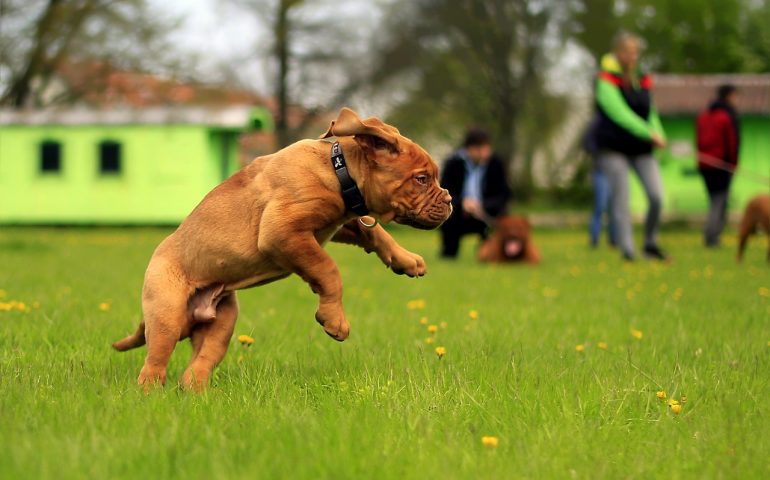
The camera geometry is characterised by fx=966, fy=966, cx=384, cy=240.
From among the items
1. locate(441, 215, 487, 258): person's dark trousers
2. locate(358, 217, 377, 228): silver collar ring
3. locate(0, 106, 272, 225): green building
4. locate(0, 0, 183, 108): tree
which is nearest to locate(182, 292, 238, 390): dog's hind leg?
locate(358, 217, 377, 228): silver collar ring

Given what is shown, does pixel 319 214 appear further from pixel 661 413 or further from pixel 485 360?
pixel 661 413

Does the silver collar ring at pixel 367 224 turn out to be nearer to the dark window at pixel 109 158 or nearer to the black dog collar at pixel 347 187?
the black dog collar at pixel 347 187

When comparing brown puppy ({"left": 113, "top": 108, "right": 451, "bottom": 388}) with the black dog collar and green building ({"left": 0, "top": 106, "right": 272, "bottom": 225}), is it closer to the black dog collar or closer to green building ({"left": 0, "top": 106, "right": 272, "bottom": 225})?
the black dog collar

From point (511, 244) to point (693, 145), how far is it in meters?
18.7

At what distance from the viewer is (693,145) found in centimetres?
3019

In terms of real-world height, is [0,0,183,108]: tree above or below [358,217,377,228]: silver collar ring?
below

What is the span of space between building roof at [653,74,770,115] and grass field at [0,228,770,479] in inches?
895

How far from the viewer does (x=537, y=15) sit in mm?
34594

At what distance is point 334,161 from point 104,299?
4425 mm

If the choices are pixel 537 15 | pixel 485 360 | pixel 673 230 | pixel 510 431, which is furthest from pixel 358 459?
pixel 537 15

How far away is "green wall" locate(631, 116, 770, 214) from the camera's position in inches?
1174

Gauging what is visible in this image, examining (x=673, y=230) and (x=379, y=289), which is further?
(x=673, y=230)

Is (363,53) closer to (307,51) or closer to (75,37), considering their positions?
(307,51)

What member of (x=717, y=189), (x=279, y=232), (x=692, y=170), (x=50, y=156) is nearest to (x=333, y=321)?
(x=279, y=232)
